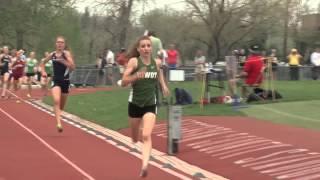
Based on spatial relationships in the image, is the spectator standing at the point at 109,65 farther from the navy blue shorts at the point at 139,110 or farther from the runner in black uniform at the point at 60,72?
the navy blue shorts at the point at 139,110

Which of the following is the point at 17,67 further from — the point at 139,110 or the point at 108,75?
the point at 139,110

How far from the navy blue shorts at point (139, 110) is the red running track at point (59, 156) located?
0.88m

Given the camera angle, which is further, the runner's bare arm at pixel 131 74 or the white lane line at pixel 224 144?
the white lane line at pixel 224 144

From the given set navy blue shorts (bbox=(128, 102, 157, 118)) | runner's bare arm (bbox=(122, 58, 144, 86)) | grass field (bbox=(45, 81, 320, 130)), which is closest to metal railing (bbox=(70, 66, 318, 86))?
grass field (bbox=(45, 81, 320, 130))

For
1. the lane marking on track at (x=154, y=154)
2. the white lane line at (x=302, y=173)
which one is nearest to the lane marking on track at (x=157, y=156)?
the lane marking on track at (x=154, y=154)

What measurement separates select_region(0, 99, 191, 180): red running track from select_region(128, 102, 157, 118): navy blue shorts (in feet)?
2.88

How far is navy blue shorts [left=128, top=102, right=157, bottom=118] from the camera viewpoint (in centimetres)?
991

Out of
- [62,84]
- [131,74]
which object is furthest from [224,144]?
[62,84]

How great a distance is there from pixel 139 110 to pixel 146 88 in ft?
1.22

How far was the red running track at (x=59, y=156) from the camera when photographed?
9.98 m

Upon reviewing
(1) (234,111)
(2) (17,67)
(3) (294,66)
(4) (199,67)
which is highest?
(2) (17,67)

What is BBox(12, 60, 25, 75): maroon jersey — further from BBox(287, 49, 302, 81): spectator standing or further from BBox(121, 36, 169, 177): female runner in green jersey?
BBox(121, 36, 169, 177): female runner in green jersey

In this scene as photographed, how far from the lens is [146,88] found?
981cm

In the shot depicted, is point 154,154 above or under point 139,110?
under
